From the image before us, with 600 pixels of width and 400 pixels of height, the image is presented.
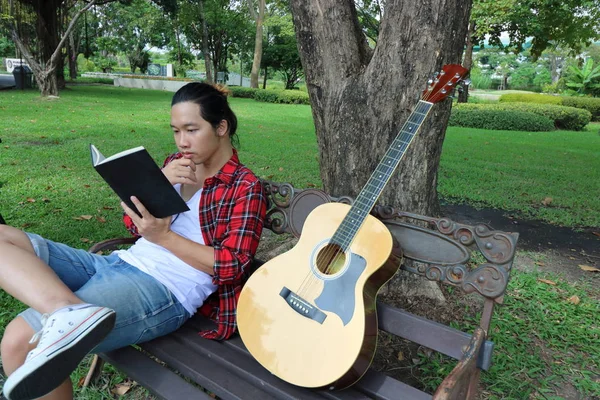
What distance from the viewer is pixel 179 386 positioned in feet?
5.98

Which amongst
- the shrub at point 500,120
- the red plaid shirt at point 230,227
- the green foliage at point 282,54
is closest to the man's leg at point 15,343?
the red plaid shirt at point 230,227

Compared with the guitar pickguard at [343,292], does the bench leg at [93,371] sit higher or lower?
lower

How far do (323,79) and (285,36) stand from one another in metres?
28.0

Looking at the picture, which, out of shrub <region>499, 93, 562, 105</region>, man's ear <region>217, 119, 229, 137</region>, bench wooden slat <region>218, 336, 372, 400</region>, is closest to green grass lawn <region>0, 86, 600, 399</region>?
bench wooden slat <region>218, 336, 372, 400</region>

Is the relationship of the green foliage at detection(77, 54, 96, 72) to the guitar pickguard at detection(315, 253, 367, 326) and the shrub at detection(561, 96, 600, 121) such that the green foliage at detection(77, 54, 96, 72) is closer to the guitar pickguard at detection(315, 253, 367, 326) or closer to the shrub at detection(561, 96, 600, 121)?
the shrub at detection(561, 96, 600, 121)

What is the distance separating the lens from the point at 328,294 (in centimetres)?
185

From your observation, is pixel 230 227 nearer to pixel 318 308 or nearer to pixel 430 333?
pixel 318 308

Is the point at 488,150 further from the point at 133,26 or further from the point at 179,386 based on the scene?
the point at 133,26

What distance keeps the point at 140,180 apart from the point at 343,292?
0.91 m

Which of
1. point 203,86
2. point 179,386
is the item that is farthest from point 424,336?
point 203,86

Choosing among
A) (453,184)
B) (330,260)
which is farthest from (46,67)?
(330,260)

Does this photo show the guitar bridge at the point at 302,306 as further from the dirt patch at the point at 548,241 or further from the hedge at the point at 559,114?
the hedge at the point at 559,114

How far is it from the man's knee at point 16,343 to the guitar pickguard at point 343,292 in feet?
3.56

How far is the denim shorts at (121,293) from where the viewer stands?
1.93 metres
